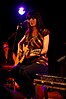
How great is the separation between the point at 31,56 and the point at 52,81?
30.0 inches

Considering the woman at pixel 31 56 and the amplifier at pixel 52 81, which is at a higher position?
the woman at pixel 31 56

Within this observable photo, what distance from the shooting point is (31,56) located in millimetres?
4000

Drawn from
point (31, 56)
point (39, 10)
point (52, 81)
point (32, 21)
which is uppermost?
point (39, 10)

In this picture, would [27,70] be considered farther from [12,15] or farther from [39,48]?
[12,15]

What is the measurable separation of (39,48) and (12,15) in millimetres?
3900

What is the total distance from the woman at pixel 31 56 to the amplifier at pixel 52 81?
0.27m

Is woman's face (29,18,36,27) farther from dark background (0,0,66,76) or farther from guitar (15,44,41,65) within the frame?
dark background (0,0,66,76)

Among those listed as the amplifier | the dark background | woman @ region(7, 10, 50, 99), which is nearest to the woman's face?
woman @ region(7, 10, 50, 99)

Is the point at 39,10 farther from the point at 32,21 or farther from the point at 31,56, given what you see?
the point at 31,56

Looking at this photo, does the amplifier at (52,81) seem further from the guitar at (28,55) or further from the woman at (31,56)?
the guitar at (28,55)

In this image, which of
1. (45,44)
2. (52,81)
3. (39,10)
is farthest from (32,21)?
(39,10)

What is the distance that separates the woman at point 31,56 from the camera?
12.5 ft

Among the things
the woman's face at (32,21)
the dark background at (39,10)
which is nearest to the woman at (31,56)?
the woman's face at (32,21)

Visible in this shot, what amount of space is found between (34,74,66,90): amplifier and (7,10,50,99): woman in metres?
0.27
